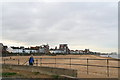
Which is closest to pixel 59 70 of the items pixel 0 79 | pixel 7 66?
pixel 0 79

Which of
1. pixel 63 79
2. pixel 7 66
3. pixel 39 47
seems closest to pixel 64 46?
pixel 39 47

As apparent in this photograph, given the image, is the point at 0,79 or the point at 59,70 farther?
the point at 59,70

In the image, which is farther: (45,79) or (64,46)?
(64,46)

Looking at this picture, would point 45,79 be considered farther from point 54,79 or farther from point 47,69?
point 47,69

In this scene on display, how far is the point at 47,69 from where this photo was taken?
15891mm

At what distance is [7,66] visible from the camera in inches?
915

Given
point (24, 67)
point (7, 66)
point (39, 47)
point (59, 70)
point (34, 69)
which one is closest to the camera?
point (59, 70)

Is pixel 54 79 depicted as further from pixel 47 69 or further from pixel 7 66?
pixel 7 66

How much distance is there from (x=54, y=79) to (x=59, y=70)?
1.80 m

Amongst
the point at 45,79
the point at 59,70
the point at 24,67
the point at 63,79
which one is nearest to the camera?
the point at 63,79

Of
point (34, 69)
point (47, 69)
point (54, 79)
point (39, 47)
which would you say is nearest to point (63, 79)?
point (54, 79)

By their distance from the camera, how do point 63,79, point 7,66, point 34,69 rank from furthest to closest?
point 7,66
point 34,69
point 63,79

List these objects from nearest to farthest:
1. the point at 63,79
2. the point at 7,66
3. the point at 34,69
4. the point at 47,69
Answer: the point at 63,79, the point at 47,69, the point at 34,69, the point at 7,66

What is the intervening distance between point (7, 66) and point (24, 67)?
4082 mm
